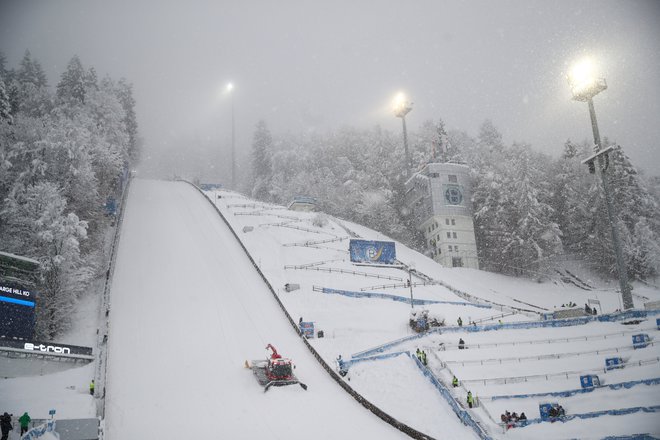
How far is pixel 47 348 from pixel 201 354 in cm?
689

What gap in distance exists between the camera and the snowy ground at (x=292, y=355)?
57.7 feet

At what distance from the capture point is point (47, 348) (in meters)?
20.7

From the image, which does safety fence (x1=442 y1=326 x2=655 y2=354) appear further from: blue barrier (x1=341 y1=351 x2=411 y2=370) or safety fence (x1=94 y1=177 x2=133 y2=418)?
safety fence (x1=94 y1=177 x2=133 y2=418)

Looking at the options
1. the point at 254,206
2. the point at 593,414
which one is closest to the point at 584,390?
the point at 593,414

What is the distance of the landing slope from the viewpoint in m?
17.4

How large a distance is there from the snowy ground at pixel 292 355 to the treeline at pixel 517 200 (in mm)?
8544

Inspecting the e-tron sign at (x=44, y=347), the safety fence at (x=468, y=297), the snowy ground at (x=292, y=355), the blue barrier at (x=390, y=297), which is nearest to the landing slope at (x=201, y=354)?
the snowy ground at (x=292, y=355)

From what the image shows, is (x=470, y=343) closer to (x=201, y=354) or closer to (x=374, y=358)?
(x=374, y=358)

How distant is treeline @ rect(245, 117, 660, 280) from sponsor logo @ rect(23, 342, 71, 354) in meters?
46.0

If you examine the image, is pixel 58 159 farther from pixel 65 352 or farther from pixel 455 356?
pixel 455 356

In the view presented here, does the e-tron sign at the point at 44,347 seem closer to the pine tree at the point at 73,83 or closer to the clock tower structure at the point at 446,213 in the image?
the clock tower structure at the point at 446,213

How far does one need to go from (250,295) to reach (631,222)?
43030mm

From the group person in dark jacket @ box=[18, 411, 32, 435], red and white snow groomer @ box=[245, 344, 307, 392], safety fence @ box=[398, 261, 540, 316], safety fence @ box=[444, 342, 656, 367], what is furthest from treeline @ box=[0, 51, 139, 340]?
safety fence @ box=[398, 261, 540, 316]

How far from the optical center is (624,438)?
15438 mm
